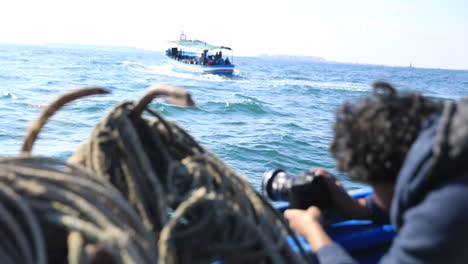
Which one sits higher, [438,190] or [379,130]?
[379,130]

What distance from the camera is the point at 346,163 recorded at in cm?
129

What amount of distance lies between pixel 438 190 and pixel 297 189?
884 millimetres

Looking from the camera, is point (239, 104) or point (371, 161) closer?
point (371, 161)

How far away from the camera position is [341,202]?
2.12 m

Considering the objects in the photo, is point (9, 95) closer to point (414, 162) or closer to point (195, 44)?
point (414, 162)

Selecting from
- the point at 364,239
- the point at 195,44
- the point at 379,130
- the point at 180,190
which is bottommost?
the point at 364,239

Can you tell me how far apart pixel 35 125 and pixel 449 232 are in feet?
4.59

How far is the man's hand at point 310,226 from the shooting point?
1662 millimetres

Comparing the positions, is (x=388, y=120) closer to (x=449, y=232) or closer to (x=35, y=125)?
(x=449, y=232)

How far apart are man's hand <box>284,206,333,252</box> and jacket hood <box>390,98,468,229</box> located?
0.56 m

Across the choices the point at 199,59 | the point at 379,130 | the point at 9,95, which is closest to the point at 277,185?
the point at 379,130

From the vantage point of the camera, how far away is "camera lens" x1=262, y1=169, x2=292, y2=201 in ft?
6.43

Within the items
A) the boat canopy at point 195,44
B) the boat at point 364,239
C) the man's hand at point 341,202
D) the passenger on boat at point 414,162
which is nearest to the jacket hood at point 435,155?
the passenger on boat at point 414,162

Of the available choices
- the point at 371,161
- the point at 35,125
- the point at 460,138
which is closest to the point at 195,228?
the point at 371,161
